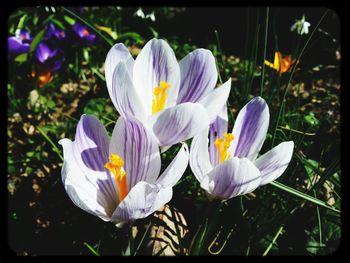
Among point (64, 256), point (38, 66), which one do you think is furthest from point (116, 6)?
point (64, 256)

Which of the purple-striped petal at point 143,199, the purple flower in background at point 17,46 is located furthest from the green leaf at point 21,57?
the purple-striped petal at point 143,199

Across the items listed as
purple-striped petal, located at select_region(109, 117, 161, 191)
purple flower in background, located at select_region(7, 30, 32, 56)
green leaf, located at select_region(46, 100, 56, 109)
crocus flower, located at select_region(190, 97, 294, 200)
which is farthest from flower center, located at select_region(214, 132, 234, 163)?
purple flower in background, located at select_region(7, 30, 32, 56)

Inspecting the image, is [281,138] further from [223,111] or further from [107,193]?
[107,193]

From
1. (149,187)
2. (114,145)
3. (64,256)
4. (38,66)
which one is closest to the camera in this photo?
(149,187)

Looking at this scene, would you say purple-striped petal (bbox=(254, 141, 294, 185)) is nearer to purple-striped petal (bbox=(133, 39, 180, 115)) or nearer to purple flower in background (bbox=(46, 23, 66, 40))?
purple-striped petal (bbox=(133, 39, 180, 115))

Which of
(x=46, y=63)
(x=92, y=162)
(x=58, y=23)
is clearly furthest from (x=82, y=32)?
(x=92, y=162)
